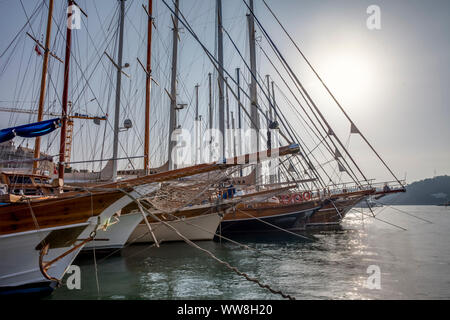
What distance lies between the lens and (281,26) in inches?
425

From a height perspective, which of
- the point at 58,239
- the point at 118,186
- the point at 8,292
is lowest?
the point at 8,292

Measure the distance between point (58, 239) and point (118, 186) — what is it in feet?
6.47

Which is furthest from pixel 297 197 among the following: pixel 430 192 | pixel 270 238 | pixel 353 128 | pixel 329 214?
pixel 430 192

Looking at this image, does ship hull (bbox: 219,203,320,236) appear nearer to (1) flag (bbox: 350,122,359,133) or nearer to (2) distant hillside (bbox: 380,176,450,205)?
(1) flag (bbox: 350,122,359,133)

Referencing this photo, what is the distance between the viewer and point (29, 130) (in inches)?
325

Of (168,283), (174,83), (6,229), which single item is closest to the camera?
(6,229)

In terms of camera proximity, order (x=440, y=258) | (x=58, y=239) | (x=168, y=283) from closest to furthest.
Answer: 1. (x=58, y=239)
2. (x=168, y=283)
3. (x=440, y=258)

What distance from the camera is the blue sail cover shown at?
8.04 meters

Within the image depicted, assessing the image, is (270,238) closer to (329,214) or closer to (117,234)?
(117,234)

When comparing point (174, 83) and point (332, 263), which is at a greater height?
point (174, 83)

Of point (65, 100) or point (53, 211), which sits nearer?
point (53, 211)

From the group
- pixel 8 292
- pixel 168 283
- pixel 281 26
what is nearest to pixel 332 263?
pixel 168 283

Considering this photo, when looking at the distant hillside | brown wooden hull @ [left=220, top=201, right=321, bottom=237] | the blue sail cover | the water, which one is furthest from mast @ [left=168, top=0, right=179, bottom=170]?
the distant hillside
